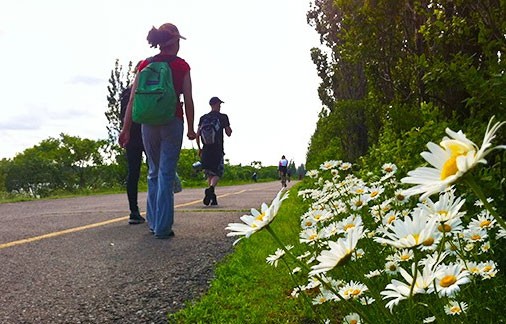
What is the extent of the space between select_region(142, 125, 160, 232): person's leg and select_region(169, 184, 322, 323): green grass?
5.50ft

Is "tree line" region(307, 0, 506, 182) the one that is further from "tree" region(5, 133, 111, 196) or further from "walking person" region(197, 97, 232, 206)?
"tree" region(5, 133, 111, 196)

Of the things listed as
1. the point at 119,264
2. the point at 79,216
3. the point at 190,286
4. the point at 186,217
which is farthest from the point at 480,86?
the point at 79,216

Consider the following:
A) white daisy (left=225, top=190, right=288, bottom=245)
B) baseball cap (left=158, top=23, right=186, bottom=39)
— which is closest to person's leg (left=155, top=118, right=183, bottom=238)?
baseball cap (left=158, top=23, right=186, bottom=39)

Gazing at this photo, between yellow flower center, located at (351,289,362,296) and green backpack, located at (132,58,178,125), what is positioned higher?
green backpack, located at (132,58,178,125)

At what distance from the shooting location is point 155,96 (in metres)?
4.94

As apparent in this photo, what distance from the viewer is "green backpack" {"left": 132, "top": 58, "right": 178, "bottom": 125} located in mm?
4934

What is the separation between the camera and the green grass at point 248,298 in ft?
8.07

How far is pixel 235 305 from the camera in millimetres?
2682

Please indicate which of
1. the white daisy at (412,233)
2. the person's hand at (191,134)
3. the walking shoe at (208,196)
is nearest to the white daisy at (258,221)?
the white daisy at (412,233)

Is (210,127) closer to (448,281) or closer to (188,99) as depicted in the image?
(188,99)

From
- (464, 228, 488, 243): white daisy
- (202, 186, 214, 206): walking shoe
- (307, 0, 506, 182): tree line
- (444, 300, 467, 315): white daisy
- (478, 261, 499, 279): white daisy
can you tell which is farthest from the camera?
(202, 186, 214, 206): walking shoe

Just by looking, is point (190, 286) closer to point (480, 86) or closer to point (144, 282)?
point (144, 282)

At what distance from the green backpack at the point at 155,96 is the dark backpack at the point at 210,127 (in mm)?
3750

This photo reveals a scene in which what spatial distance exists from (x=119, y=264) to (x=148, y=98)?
175 cm
